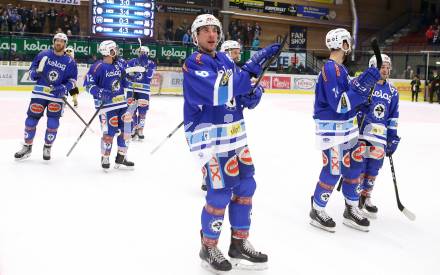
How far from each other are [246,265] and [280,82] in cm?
1684

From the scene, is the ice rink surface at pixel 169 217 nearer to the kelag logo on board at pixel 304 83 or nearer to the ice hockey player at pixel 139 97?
the ice hockey player at pixel 139 97

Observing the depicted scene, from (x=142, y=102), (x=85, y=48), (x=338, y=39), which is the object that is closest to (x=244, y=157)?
(x=338, y=39)

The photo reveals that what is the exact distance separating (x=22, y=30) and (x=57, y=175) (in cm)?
1257

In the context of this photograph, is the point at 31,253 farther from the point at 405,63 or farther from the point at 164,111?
the point at 405,63

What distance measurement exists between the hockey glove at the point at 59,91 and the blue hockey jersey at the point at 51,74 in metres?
0.04

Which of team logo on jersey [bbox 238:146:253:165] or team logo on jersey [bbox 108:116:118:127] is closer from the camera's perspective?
team logo on jersey [bbox 238:146:253:165]

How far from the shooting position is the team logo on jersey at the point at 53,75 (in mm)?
5852

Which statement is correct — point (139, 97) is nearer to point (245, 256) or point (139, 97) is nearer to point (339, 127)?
point (339, 127)

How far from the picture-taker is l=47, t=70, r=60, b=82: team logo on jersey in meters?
5.85

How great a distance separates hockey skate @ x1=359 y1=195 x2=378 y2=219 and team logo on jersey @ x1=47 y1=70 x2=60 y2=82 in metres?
3.85

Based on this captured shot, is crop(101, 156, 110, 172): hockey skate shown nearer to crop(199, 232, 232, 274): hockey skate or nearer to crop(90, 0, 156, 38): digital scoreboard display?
crop(199, 232, 232, 274): hockey skate

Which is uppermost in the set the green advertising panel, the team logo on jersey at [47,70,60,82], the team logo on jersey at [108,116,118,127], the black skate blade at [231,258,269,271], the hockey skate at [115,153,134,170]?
the green advertising panel

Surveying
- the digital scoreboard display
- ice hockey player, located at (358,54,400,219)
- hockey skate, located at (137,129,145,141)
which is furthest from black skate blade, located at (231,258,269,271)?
the digital scoreboard display

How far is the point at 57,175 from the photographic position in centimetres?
527
